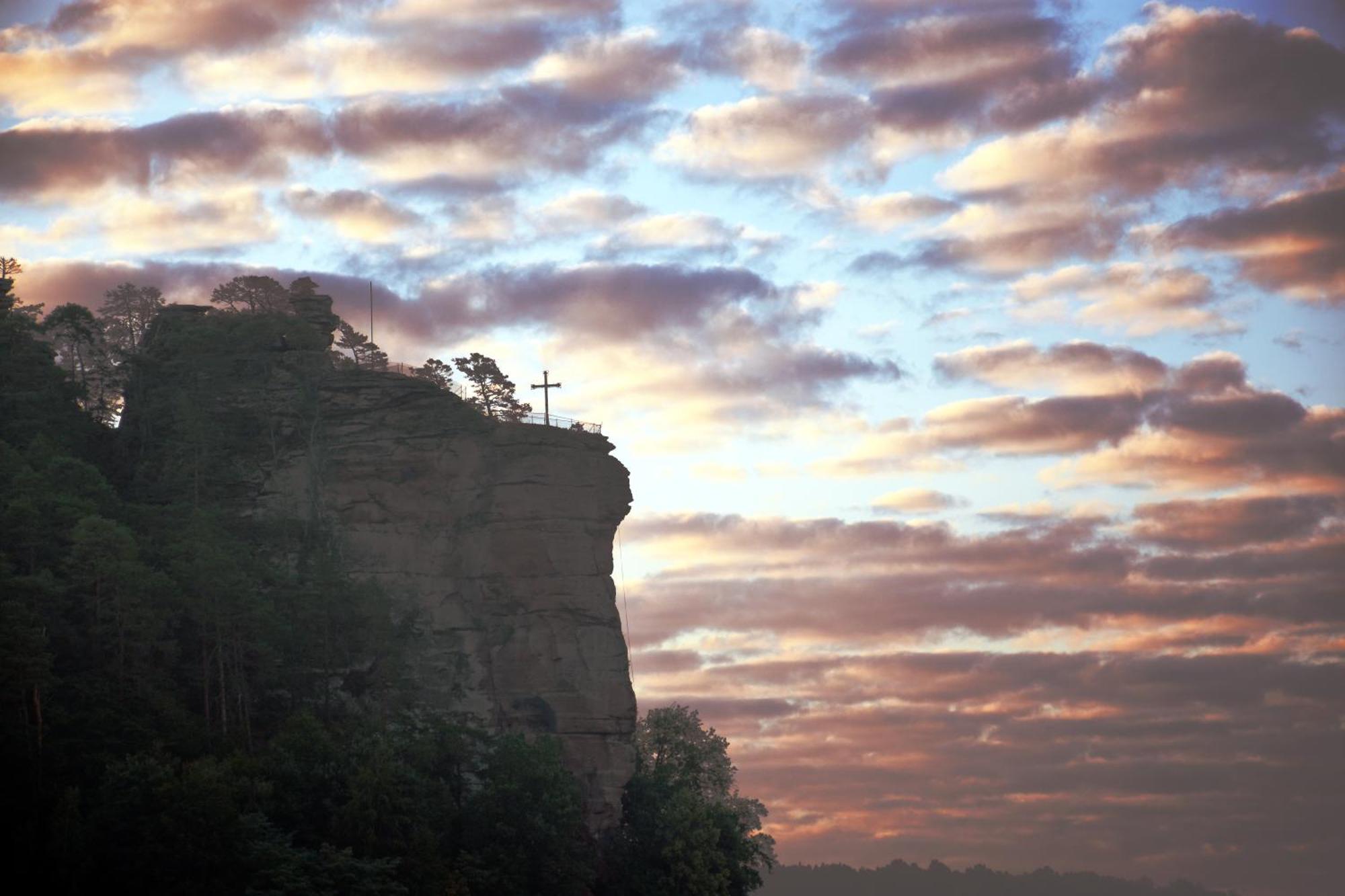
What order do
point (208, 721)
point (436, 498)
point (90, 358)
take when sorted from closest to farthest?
1. point (208, 721)
2. point (436, 498)
3. point (90, 358)

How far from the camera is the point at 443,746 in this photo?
10538cm

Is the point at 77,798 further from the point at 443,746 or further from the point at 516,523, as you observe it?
the point at 516,523

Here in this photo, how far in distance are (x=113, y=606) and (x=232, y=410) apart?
23.9 meters

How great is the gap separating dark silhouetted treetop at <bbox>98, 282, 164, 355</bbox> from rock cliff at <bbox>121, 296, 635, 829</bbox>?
16571mm

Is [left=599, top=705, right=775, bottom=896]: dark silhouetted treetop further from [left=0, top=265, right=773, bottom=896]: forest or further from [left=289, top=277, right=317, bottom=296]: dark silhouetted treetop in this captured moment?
[left=289, top=277, right=317, bottom=296]: dark silhouetted treetop

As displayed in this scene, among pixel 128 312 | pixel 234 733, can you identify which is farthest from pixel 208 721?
pixel 128 312

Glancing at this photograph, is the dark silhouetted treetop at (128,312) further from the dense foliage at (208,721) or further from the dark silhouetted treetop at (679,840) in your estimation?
the dark silhouetted treetop at (679,840)

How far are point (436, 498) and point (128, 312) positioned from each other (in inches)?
1507

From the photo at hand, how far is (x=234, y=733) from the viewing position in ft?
334

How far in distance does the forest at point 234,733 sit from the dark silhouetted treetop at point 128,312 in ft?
32.4

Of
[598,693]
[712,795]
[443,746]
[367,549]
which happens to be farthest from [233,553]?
[712,795]

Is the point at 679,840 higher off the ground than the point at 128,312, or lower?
lower

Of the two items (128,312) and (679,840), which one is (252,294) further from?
(679,840)

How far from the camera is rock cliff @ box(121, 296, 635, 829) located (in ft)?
377
